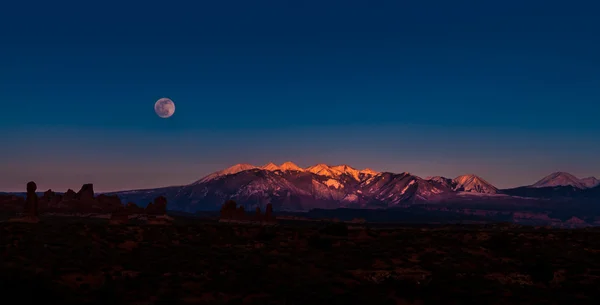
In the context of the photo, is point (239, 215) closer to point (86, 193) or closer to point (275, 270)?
point (86, 193)

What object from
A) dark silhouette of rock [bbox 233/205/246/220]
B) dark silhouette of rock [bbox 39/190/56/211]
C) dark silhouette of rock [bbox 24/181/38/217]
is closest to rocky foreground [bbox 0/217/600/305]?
dark silhouette of rock [bbox 24/181/38/217]

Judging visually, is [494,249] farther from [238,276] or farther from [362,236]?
[238,276]

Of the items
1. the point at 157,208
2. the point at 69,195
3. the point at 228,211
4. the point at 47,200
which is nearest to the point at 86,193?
the point at 69,195

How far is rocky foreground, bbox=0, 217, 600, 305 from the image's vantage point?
28484mm

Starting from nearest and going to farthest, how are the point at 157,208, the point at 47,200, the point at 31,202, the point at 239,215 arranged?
the point at 31,202
the point at 157,208
the point at 47,200
the point at 239,215

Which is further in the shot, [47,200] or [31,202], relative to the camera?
[47,200]

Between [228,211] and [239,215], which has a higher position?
[228,211]

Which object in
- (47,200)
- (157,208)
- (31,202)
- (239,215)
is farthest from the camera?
(239,215)

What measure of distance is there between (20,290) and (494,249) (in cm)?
4641

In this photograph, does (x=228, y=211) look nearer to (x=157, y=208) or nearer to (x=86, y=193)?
(x=157, y=208)

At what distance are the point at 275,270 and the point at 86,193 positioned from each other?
12243cm

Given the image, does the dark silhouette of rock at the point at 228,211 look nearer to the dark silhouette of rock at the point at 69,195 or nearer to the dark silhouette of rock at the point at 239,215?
the dark silhouette of rock at the point at 239,215

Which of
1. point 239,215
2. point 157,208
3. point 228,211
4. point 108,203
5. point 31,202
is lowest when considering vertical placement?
point 239,215

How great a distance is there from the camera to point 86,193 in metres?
148
